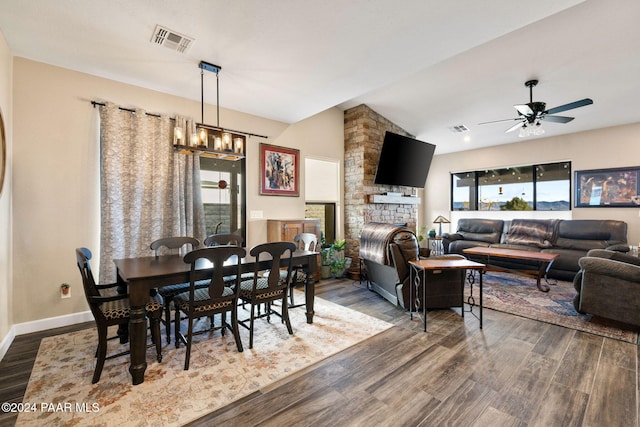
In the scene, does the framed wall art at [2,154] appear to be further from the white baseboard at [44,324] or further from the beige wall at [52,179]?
the white baseboard at [44,324]

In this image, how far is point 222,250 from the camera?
2.29 meters

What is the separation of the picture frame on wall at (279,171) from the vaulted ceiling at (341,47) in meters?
0.57

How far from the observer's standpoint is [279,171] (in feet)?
16.3

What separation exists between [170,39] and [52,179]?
2.05m

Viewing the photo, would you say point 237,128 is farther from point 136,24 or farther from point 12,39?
point 12,39

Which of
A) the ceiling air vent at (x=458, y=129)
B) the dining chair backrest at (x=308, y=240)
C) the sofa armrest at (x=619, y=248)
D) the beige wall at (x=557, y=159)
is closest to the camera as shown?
the dining chair backrest at (x=308, y=240)

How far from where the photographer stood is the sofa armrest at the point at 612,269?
2816mm

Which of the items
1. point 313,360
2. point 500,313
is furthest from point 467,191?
point 313,360

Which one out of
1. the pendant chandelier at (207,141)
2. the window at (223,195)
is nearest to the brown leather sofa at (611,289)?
the pendant chandelier at (207,141)

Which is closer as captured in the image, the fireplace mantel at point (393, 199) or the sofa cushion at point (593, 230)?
the sofa cushion at point (593, 230)

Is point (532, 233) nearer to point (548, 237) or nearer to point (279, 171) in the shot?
point (548, 237)

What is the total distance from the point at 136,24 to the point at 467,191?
24.9 ft

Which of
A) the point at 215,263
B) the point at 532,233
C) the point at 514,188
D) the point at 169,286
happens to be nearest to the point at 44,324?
the point at 169,286

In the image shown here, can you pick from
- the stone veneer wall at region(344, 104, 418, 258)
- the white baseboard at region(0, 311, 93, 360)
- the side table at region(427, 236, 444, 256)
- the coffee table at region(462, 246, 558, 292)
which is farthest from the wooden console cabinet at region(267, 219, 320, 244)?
the side table at region(427, 236, 444, 256)
